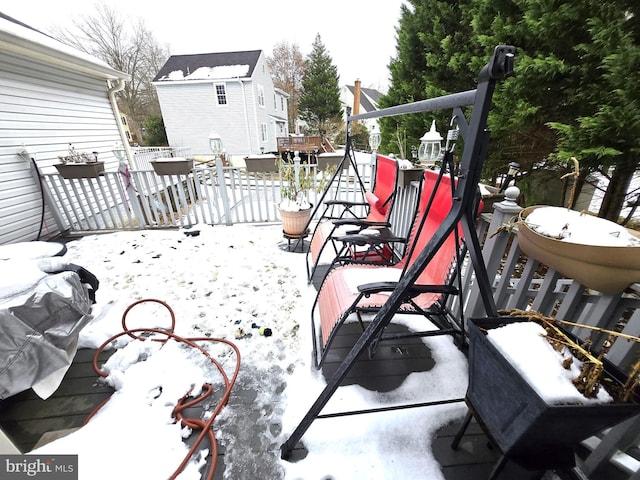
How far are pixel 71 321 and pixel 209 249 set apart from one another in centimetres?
178

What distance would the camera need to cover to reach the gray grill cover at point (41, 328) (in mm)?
1382

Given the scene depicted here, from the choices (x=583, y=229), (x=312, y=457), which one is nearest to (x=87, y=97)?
(x=312, y=457)

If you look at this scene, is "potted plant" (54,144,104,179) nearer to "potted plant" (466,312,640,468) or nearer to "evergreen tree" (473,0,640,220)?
"potted plant" (466,312,640,468)

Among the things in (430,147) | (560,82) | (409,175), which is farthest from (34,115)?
(560,82)

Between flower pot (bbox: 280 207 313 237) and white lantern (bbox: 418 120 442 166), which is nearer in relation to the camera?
white lantern (bbox: 418 120 442 166)

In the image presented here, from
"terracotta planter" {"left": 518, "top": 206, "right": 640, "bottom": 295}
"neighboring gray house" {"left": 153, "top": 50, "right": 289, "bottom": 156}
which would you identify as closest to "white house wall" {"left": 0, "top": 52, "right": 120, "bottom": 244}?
"terracotta planter" {"left": 518, "top": 206, "right": 640, "bottom": 295}

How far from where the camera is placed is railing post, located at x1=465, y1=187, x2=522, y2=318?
1322mm

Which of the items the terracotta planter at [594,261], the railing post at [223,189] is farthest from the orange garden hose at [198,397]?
the railing post at [223,189]

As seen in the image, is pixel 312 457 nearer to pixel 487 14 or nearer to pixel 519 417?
pixel 519 417

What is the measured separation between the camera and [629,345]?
0.98 m

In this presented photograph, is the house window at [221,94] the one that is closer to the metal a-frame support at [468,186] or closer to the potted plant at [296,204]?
the potted plant at [296,204]

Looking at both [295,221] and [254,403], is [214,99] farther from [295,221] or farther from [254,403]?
[254,403]

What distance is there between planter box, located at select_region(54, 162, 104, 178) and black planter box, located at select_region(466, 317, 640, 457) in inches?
191

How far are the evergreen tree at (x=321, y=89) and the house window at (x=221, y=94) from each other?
8.65m
